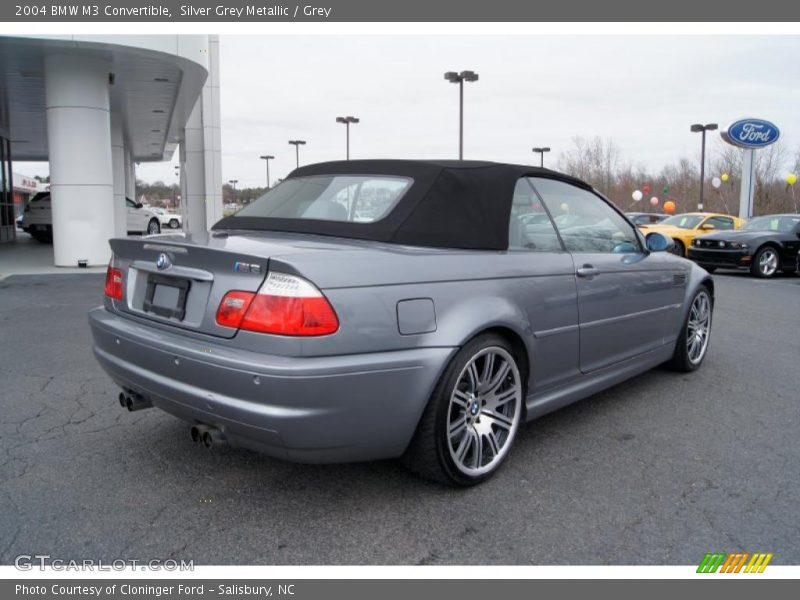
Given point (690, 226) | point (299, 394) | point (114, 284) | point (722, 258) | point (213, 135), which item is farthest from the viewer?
point (213, 135)

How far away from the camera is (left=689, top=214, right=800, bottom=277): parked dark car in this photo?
46.2ft

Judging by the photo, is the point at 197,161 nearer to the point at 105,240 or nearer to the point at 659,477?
the point at 105,240

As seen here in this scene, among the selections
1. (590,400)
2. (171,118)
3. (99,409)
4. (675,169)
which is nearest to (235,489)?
(99,409)

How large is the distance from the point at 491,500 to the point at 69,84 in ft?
42.1

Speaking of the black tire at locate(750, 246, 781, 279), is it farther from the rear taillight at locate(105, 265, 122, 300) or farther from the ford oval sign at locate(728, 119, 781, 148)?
the rear taillight at locate(105, 265, 122, 300)

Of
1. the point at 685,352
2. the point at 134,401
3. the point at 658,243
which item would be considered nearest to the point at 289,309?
the point at 134,401

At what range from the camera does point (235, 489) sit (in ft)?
10.1

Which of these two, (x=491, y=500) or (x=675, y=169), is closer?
(x=491, y=500)

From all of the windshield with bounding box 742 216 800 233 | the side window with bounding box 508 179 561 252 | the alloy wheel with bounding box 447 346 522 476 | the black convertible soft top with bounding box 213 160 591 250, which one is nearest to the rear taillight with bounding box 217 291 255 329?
the black convertible soft top with bounding box 213 160 591 250

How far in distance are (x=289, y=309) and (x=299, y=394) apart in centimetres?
33

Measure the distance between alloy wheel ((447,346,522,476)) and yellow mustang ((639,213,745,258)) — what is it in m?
14.9

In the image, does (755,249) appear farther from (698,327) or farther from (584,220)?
(584,220)

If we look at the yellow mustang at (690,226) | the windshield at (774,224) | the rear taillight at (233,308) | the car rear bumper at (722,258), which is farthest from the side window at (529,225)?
the yellow mustang at (690,226)

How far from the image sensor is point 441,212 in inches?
127
